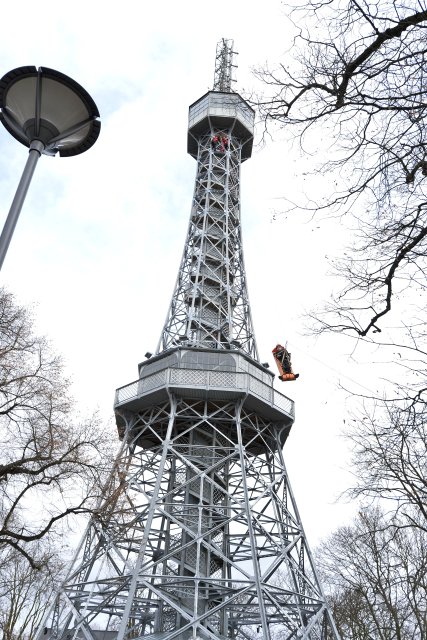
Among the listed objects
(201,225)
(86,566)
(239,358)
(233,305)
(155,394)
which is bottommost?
(86,566)

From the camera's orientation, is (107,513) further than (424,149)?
Yes

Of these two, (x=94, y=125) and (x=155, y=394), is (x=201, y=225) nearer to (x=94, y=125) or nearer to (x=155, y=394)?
(x=155, y=394)

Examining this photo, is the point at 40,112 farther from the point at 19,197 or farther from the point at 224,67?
the point at 224,67

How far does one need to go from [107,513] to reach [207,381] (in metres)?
11.3

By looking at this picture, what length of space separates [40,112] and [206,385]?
1915cm

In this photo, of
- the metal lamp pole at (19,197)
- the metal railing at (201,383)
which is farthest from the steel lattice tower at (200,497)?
the metal lamp pole at (19,197)

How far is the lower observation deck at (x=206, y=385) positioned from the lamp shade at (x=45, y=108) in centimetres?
1856

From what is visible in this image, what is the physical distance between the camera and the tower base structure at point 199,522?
20031 mm

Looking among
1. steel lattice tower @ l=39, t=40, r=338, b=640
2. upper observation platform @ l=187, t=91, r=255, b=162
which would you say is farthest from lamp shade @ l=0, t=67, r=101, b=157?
upper observation platform @ l=187, t=91, r=255, b=162

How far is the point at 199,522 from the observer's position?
2138cm

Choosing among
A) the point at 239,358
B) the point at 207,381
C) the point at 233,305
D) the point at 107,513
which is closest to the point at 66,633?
the point at 107,513

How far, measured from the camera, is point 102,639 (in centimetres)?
2156

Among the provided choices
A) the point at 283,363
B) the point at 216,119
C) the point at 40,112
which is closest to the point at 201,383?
the point at 283,363

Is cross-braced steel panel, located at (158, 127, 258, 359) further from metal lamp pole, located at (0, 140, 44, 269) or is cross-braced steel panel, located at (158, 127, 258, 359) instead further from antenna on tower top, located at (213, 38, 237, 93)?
metal lamp pole, located at (0, 140, 44, 269)
